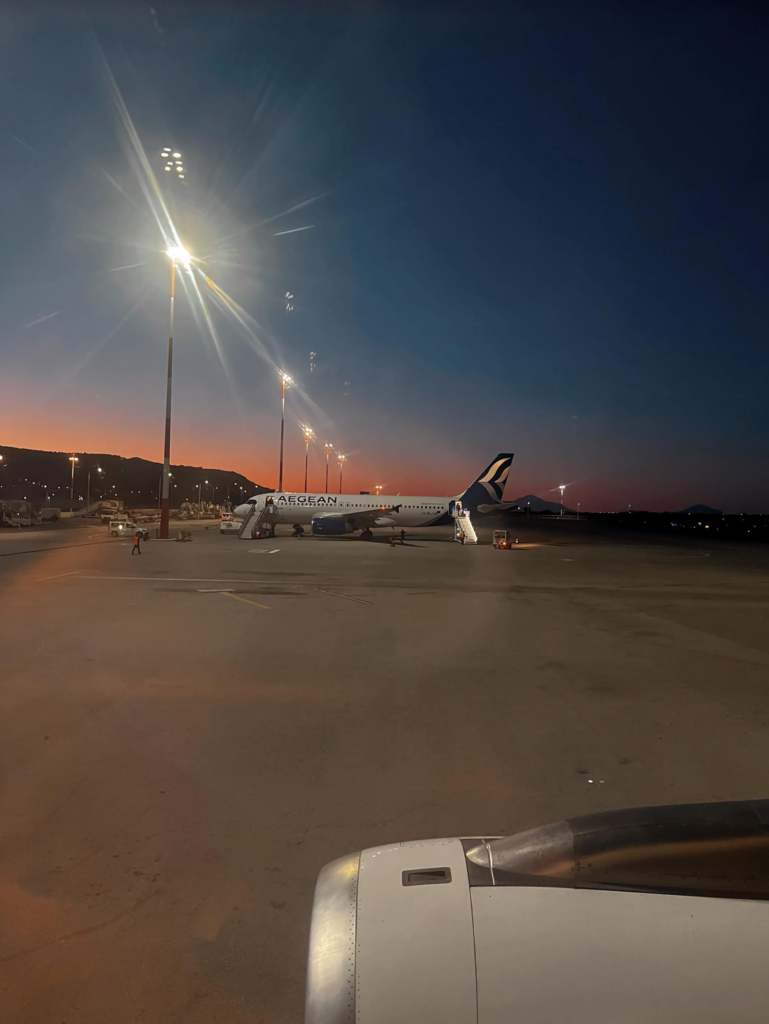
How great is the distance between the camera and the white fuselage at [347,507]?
48031mm

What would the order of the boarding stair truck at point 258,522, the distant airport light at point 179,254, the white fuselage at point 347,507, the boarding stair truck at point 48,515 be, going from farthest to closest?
the boarding stair truck at point 48,515
the white fuselage at point 347,507
the boarding stair truck at point 258,522
the distant airport light at point 179,254

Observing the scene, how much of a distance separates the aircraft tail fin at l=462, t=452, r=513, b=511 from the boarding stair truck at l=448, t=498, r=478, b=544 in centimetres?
103

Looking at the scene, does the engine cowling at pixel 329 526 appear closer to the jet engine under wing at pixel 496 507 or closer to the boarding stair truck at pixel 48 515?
the jet engine under wing at pixel 496 507

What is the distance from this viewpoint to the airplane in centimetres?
4616

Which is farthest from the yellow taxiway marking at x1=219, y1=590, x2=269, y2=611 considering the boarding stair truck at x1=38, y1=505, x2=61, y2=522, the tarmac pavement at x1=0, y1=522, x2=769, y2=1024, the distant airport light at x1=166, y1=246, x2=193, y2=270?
the boarding stair truck at x1=38, y1=505, x2=61, y2=522

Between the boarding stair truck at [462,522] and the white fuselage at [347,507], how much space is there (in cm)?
162

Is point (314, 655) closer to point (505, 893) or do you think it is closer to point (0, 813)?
point (0, 813)

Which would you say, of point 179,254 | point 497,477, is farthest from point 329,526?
point 179,254

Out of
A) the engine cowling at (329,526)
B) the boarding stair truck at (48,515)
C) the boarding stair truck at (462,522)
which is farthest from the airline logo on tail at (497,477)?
the boarding stair truck at (48,515)

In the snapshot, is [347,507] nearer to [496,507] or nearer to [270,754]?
[496,507]

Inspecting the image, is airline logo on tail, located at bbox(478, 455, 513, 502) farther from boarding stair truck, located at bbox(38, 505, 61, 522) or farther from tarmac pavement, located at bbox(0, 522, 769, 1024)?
boarding stair truck, located at bbox(38, 505, 61, 522)

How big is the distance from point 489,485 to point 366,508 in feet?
37.4

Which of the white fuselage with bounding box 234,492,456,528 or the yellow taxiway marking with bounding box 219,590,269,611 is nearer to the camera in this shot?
the yellow taxiway marking with bounding box 219,590,269,611

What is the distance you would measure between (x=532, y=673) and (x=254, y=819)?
5808 mm
